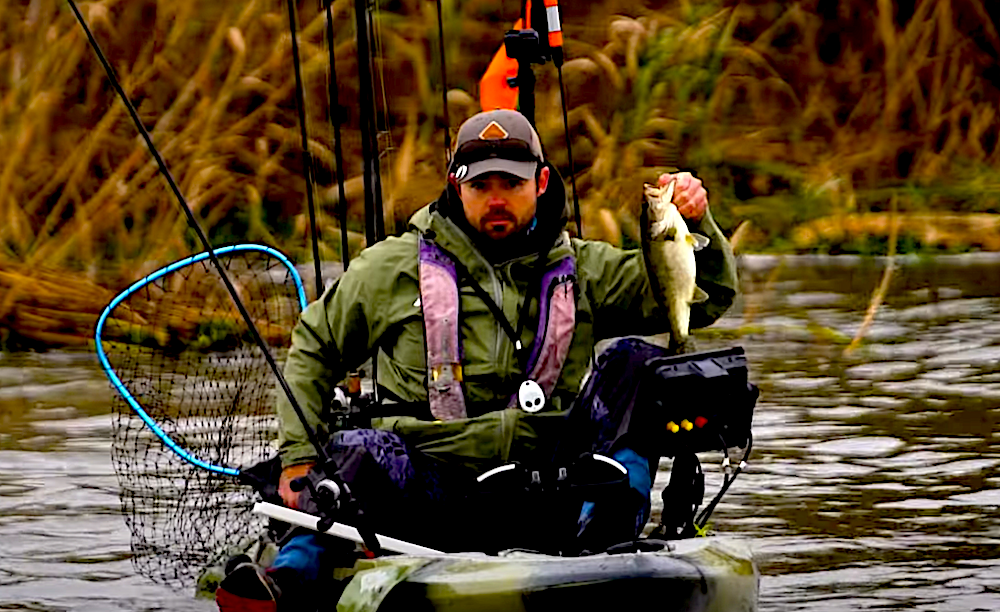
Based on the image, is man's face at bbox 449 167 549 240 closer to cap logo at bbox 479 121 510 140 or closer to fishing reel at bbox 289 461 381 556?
cap logo at bbox 479 121 510 140

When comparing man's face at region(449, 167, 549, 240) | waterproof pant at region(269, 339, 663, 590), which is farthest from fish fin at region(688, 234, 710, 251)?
man's face at region(449, 167, 549, 240)

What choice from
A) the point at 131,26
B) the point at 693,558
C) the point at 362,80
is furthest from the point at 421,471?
the point at 131,26

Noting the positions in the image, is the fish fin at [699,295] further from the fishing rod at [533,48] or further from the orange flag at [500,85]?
the orange flag at [500,85]

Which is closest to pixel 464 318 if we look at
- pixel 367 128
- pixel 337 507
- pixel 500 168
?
pixel 500 168

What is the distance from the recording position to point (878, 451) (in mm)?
9047

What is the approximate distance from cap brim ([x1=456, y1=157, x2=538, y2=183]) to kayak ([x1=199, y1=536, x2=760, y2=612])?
43.8 inches

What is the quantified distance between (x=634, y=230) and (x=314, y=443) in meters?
7.77

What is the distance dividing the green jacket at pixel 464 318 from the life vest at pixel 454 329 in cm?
3

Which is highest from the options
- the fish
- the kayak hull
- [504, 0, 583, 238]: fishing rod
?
[504, 0, 583, 238]: fishing rod

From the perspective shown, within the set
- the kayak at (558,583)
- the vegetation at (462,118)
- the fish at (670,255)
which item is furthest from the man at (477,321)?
the vegetation at (462,118)

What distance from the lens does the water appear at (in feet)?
23.9

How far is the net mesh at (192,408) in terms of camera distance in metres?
7.91

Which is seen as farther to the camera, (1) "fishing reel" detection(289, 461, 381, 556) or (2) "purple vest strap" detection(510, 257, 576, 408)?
(2) "purple vest strap" detection(510, 257, 576, 408)

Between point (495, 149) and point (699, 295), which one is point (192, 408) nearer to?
point (495, 149)
